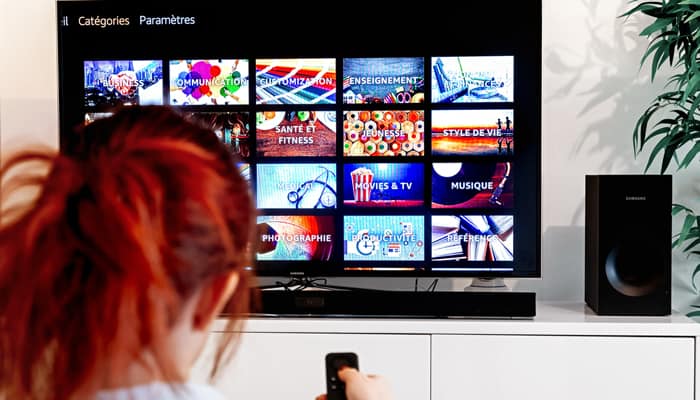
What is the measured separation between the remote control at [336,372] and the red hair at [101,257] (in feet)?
1.87

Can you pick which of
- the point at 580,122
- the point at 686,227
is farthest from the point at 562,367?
the point at 580,122

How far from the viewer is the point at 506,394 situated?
286 centimetres

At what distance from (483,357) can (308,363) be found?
54cm

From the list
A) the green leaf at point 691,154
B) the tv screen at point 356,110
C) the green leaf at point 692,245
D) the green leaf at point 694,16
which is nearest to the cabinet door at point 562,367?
the tv screen at point 356,110

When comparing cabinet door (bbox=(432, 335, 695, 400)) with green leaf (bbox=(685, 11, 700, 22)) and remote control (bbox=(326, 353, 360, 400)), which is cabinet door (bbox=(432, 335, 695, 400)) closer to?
green leaf (bbox=(685, 11, 700, 22))

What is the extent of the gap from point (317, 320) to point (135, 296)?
214 centimetres

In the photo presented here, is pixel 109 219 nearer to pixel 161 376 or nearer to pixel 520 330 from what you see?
pixel 161 376

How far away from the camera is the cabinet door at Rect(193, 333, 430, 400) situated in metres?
2.87

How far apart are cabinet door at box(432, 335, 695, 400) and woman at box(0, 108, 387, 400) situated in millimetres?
2089

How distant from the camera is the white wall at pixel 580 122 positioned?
10.7 ft

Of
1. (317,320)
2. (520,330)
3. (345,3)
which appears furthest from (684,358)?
(345,3)

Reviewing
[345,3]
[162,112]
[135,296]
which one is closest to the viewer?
[135,296]

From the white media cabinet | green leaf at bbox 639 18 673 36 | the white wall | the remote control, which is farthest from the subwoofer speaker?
the remote control

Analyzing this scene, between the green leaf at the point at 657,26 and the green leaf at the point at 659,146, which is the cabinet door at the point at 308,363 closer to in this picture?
the green leaf at the point at 659,146
